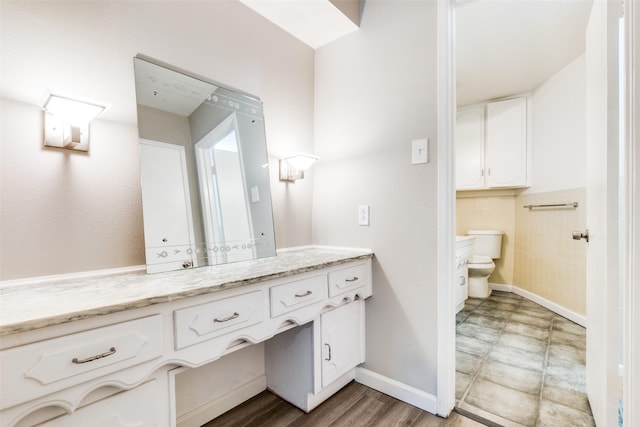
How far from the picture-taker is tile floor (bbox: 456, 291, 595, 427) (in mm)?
1516

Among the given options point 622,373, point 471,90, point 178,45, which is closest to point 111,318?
point 178,45

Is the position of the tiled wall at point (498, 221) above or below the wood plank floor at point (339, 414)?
above

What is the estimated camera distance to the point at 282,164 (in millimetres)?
1882

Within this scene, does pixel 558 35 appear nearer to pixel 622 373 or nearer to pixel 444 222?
pixel 444 222

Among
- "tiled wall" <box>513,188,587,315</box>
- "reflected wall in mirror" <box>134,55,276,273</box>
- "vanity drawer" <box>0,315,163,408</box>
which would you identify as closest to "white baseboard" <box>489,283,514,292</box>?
"tiled wall" <box>513,188,587,315</box>

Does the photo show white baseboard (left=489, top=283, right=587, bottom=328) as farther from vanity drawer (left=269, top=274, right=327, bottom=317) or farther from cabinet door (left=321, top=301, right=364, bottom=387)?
vanity drawer (left=269, top=274, right=327, bottom=317)

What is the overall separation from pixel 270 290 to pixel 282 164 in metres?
0.94

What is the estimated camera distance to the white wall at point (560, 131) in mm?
2715

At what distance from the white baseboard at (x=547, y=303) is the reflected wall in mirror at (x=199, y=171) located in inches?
114

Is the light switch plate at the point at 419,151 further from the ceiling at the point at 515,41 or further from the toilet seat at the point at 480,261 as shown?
the toilet seat at the point at 480,261

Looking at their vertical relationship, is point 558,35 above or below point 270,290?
above

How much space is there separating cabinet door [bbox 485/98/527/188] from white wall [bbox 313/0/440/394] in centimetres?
251

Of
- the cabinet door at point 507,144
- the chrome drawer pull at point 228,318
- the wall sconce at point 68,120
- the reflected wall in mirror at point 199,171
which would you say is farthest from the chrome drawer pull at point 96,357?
the cabinet door at point 507,144

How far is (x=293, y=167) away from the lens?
6.15 feet
